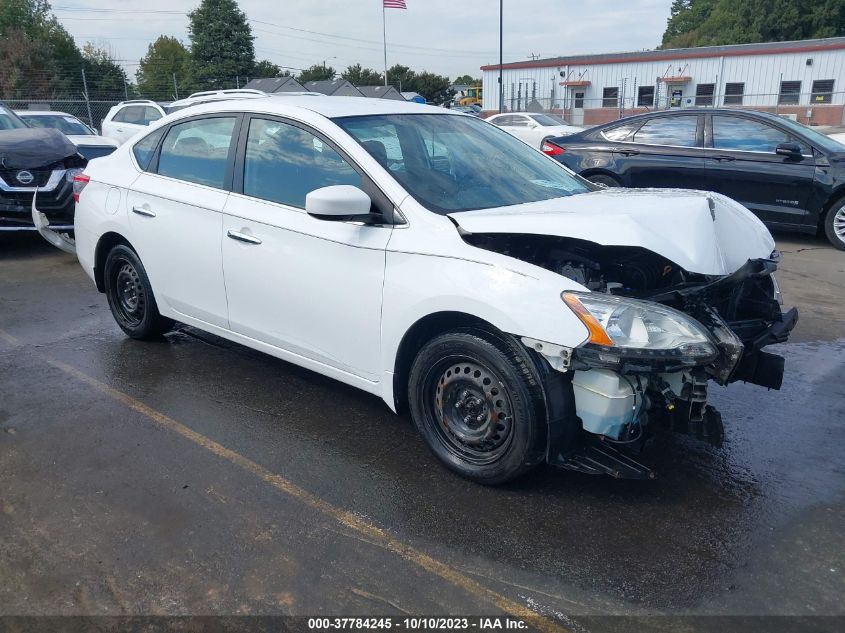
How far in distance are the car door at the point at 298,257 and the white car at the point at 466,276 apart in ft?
0.04

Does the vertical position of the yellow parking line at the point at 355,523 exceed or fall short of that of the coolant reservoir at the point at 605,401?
it falls short

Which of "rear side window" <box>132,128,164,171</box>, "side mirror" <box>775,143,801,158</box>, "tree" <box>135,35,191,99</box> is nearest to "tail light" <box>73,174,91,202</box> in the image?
"rear side window" <box>132,128,164,171</box>

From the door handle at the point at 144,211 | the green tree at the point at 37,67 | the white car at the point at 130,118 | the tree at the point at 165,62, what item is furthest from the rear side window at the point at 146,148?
the tree at the point at 165,62

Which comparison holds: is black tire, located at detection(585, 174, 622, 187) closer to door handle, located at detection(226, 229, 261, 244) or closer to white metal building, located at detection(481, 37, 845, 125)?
door handle, located at detection(226, 229, 261, 244)

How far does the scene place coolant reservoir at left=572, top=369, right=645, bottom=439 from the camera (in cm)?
310

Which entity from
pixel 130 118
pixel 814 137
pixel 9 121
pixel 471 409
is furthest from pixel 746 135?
pixel 130 118

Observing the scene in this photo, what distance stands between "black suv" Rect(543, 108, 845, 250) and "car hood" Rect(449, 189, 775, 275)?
554 centimetres

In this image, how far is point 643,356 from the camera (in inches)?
119

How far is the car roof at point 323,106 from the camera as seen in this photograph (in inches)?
167

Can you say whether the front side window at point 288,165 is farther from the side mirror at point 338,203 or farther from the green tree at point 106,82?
the green tree at point 106,82

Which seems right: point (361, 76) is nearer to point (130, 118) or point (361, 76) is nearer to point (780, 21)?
point (780, 21)

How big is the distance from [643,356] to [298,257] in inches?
75.6

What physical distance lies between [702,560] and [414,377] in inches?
59.5

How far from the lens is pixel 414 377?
3623mm
